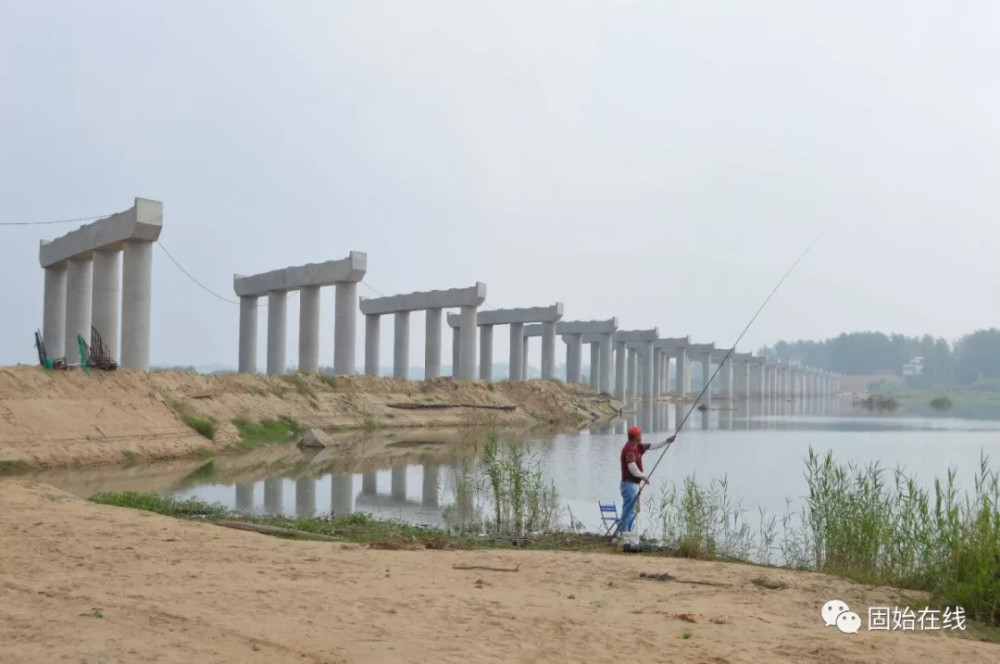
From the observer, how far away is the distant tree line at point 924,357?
133875 millimetres

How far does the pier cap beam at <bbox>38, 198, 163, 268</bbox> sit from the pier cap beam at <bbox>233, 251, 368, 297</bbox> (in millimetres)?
10438

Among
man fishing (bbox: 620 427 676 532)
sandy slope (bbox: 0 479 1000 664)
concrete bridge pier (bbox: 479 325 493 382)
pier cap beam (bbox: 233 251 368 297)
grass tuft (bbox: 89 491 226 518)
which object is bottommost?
grass tuft (bbox: 89 491 226 518)

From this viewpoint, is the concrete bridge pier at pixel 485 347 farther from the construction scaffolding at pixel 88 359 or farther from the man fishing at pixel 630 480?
the man fishing at pixel 630 480

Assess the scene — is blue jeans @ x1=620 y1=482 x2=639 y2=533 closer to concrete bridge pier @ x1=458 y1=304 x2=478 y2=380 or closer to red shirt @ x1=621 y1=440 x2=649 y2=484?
red shirt @ x1=621 y1=440 x2=649 y2=484

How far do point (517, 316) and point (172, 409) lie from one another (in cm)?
3494

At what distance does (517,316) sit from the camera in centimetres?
5947

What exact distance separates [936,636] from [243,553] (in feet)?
21.6

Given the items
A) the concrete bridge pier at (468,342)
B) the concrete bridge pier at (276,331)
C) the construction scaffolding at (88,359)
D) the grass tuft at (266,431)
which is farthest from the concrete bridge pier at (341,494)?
the concrete bridge pier at (468,342)

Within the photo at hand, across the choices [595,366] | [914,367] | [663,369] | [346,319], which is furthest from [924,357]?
[346,319]

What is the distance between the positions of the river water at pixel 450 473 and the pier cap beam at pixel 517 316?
24042mm

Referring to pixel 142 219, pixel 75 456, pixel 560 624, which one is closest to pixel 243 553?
pixel 560 624

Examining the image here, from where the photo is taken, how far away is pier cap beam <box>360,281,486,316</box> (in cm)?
4728

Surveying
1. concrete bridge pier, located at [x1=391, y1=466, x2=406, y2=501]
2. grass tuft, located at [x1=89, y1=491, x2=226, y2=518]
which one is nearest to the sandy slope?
grass tuft, located at [x1=89, y1=491, x2=226, y2=518]

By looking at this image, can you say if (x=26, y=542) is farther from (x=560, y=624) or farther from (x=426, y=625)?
(x=560, y=624)
